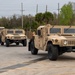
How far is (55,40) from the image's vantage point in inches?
723

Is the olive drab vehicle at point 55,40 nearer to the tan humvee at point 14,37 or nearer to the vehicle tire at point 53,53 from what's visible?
the vehicle tire at point 53,53

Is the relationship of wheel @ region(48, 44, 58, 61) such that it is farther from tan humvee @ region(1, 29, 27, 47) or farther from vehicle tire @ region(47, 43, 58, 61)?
tan humvee @ region(1, 29, 27, 47)

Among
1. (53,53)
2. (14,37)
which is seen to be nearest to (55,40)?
(53,53)

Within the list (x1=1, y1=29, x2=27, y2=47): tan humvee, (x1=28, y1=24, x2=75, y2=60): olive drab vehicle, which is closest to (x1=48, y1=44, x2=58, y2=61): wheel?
(x1=28, y1=24, x2=75, y2=60): olive drab vehicle

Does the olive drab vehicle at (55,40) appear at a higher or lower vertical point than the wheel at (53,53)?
higher

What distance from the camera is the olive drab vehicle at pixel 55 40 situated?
18.3 meters

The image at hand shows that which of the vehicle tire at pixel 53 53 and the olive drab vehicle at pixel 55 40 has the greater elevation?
the olive drab vehicle at pixel 55 40

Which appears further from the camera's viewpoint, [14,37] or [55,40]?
[14,37]

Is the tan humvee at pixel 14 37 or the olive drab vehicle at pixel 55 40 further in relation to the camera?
the tan humvee at pixel 14 37

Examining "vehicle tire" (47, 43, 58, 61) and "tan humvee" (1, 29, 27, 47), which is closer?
"vehicle tire" (47, 43, 58, 61)

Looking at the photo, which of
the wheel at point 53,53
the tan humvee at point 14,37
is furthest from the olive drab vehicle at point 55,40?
the tan humvee at point 14,37

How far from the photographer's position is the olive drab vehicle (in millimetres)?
18312

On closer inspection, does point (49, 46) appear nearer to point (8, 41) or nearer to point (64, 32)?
point (64, 32)

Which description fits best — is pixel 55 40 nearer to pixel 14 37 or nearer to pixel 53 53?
pixel 53 53
